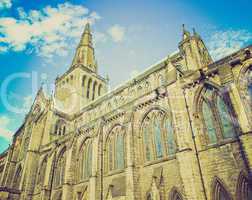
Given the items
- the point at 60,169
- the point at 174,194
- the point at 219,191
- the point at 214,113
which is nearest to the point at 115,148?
the point at 174,194

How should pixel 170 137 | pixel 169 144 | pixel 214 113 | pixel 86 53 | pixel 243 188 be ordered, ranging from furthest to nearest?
pixel 86 53
pixel 170 137
pixel 169 144
pixel 214 113
pixel 243 188

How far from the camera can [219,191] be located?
12578 mm

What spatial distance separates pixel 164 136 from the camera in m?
17.1

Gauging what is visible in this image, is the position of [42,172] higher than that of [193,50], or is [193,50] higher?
[193,50]

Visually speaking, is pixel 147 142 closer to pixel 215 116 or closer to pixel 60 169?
pixel 215 116

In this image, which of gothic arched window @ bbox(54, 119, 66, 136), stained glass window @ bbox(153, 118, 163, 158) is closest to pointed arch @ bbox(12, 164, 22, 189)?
gothic arched window @ bbox(54, 119, 66, 136)

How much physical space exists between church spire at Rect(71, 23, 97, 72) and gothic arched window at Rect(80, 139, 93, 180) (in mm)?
26876

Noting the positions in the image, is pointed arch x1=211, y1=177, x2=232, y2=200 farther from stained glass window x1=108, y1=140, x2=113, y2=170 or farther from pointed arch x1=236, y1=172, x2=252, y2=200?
stained glass window x1=108, y1=140, x2=113, y2=170

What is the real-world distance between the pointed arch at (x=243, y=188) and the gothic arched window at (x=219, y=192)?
2.24 ft

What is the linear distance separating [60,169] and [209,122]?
1849 centimetres

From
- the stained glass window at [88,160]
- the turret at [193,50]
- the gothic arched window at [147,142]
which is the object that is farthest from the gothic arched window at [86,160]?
the turret at [193,50]

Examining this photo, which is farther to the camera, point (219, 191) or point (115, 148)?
point (115, 148)

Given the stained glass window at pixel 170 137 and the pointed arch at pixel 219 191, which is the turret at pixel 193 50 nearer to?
the stained glass window at pixel 170 137

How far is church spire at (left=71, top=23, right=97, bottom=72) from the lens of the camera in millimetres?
49156
